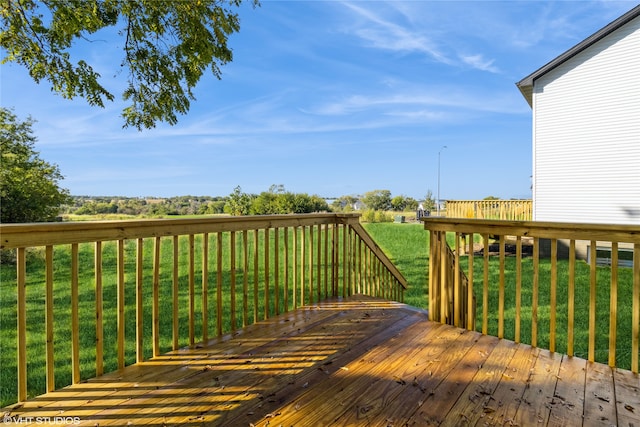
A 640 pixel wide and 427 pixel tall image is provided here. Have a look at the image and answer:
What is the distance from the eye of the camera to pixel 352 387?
6.28 ft

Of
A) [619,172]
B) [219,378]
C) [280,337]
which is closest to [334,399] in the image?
[219,378]

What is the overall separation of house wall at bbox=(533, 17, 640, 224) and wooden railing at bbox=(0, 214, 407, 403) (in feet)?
23.2

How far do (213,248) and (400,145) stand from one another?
16.1 metres

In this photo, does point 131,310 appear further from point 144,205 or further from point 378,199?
point 378,199

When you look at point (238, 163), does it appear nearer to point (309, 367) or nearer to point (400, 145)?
point (400, 145)

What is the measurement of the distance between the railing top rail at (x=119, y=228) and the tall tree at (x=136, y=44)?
235cm

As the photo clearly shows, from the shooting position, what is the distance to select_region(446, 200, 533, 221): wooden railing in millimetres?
11094

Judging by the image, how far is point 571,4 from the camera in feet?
29.2

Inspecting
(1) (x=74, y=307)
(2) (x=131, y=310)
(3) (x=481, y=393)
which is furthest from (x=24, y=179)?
(3) (x=481, y=393)

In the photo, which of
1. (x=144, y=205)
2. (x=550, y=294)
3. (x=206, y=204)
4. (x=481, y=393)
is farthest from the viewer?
(x=206, y=204)

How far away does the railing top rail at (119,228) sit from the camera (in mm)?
1694

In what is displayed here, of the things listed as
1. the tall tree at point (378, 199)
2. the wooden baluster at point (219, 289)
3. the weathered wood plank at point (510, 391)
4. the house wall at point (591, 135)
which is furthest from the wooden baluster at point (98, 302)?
the tall tree at point (378, 199)

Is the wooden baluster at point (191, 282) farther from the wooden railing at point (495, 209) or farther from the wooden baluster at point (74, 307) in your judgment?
the wooden railing at point (495, 209)

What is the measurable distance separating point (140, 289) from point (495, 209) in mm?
12147
